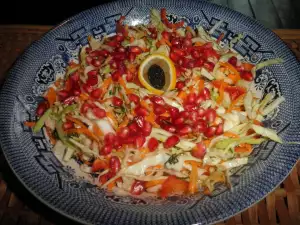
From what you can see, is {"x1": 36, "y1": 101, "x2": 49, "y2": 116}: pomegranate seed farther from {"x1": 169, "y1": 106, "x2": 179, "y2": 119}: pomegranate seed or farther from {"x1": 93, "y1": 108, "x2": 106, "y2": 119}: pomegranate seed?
{"x1": 169, "y1": 106, "x2": 179, "y2": 119}: pomegranate seed

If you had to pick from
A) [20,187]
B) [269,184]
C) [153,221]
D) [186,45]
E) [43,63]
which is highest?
[186,45]

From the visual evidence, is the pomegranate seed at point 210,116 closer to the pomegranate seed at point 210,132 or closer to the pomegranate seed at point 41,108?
the pomegranate seed at point 210,132

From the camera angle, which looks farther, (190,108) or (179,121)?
(190,108)

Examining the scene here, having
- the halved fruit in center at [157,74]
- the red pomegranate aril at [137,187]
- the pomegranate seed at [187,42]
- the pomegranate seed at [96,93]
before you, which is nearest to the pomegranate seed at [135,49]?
the halved fruit in center at [157,74]

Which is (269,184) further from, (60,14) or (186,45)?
(60,14)

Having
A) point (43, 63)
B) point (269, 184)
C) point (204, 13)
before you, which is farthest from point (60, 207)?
point (204, 13)

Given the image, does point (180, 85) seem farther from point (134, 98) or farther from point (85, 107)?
point (85, 107)

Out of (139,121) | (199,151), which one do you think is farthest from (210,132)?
(139,121)
